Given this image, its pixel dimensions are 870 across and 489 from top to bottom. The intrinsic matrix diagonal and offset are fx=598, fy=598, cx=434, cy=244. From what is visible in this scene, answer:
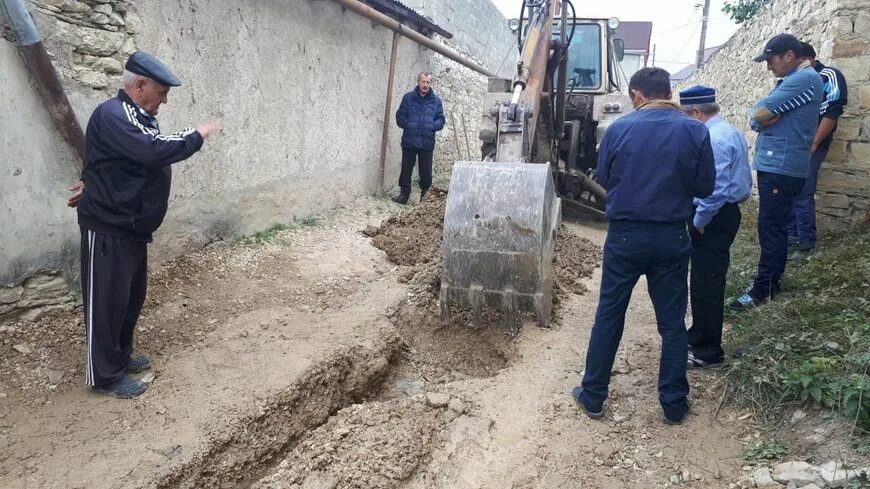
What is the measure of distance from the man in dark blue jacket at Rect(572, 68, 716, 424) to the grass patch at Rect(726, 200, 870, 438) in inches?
15.1

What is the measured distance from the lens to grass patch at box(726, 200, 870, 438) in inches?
103

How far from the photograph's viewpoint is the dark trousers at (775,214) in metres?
3.83

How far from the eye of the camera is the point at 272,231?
5836mm

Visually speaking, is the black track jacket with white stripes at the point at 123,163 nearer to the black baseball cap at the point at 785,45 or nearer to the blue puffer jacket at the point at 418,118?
the black baseball cap at the point at 785,45

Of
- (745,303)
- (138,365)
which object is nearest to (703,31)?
(745,303)

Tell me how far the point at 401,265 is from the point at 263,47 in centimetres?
242

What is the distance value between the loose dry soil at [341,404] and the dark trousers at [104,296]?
0.55ft

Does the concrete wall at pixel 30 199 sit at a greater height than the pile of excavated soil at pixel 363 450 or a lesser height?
greater

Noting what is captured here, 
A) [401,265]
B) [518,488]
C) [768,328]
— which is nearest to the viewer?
[518,488]

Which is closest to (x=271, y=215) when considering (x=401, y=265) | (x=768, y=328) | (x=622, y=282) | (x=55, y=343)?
(x=401, y=265)

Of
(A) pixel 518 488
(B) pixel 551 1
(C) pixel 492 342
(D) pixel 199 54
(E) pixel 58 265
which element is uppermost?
(B) pixel 551 1

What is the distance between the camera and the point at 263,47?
18.4 ft

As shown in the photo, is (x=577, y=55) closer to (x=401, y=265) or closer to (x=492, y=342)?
(x=401, y=265)

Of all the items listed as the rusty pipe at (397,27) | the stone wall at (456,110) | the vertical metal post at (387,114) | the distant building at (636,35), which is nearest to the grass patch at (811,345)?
the rusty pipe at (397,27)
